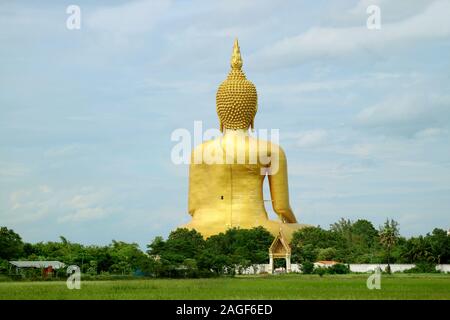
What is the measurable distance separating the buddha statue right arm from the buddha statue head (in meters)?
3.08

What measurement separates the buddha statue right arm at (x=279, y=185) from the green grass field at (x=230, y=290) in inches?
967

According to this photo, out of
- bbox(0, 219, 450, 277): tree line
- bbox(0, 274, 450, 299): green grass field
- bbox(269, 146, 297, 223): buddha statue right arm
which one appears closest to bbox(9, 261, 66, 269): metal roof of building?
bbox(0, 219, 450, 277): tree line

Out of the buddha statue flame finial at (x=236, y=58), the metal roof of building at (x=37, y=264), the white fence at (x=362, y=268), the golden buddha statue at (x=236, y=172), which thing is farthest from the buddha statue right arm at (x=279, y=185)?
the metal roof of building at (x=37, y=264)

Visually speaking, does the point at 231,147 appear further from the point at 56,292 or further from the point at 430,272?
the point at 56,292

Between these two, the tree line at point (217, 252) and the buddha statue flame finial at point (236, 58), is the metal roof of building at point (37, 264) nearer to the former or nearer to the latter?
the tree line at point (217, 252)

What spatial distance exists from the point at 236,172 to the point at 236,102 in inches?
183

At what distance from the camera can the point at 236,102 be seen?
68875 millimetres

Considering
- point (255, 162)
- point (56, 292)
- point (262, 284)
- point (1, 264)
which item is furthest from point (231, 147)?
point (56, 292)

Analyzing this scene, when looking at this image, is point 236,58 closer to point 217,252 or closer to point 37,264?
point 217,252

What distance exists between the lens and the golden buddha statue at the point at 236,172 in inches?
2719

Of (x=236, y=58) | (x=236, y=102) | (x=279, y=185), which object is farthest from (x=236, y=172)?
(x=236, y=58)

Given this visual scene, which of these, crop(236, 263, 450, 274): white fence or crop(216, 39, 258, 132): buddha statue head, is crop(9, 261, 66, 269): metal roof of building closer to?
crop(236, 263, 450, 274): white fence
